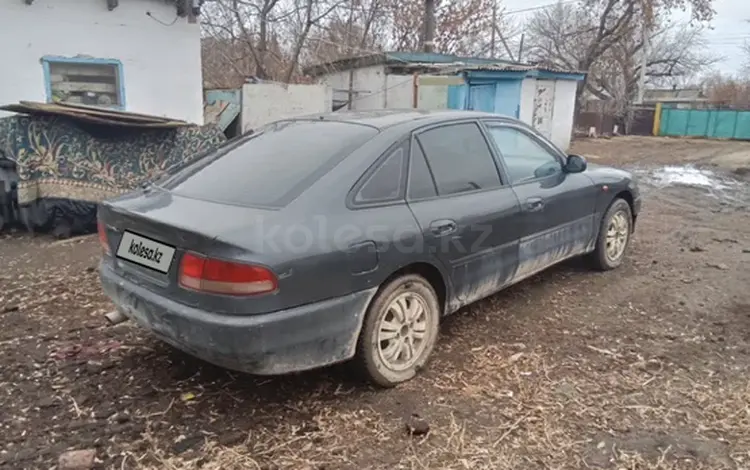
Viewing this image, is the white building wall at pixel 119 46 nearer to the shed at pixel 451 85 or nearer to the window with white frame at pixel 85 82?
the window with white frame at pixel 85 82

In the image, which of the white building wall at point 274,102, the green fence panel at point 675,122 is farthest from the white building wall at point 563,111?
the green fence panel at point 675,122

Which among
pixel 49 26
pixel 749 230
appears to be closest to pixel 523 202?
pixel 749 230

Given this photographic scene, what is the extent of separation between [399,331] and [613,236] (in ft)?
9.44

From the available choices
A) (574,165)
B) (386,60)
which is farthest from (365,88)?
(574,165)

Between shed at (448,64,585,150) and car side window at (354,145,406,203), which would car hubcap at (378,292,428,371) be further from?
shed at (448,64,585,150)

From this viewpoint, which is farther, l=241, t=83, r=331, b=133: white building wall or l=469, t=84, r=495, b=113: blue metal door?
l=469, t=84, r=495, b=113: blue metal door

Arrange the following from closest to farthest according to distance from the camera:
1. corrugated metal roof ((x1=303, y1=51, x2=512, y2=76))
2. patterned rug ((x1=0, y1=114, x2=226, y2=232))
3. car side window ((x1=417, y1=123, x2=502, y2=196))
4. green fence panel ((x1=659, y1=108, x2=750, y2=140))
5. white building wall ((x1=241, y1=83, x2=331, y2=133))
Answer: car side window ((x1=417, y1=123, x2=502, y2=196)) < patterned rug ((x1=0, y1=114, x2=226, y2=232)) < white building wall ((x1=241, y1=83, x2=331, y2=133)) < corrugated metal roof ((x1=303, y1=51, x2=512, y2=76)) < green fence panel ((x1=659, y1=108, x2=750, y2=140))

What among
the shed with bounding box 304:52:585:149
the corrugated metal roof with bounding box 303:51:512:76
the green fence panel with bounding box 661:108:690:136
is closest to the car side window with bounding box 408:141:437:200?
the shed with bounding box 304:52:585:149

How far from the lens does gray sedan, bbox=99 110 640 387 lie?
250 centimetres

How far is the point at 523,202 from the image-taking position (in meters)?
3.79

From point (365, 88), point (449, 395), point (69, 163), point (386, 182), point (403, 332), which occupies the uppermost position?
point (365, 88)

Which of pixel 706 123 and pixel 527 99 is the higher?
pixel 527 99

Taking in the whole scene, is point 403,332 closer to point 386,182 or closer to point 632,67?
point 386,182

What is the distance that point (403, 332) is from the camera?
10.2 feet
